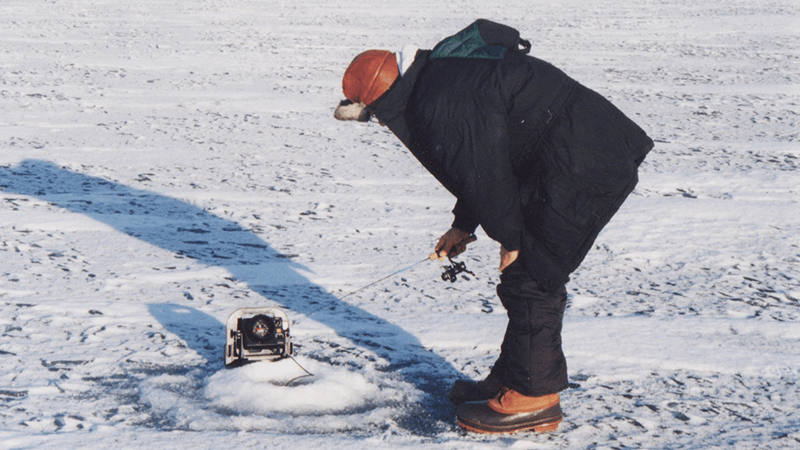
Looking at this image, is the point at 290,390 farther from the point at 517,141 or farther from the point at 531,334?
the point at 517,141

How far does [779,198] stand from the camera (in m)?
5.40

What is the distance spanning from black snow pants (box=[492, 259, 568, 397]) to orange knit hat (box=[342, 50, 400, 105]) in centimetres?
70

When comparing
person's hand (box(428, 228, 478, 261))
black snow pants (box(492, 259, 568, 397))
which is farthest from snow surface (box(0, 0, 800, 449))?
person's hand (box(428, 228, 478, 261))

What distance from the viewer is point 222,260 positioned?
4324mm

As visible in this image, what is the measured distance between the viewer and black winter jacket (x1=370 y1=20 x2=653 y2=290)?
7.70 feet

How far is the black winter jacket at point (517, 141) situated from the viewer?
2.35m

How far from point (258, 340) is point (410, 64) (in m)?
1.20

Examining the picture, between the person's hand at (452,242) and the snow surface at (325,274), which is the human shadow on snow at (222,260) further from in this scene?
the person's hand at (452,242)

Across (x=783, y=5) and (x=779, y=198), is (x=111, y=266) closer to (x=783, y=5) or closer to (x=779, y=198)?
(x=779, y=198)

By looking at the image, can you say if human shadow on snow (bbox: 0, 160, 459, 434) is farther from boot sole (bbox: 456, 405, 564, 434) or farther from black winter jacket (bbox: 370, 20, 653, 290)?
black winter jacket (bbox: 370, 20, 653, 290)

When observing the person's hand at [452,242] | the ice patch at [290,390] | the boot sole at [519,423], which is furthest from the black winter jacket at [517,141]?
the ice patch at [290,390]

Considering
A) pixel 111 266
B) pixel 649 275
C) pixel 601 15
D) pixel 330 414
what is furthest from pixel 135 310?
pixel 601 15

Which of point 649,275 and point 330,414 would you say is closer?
point 330,414

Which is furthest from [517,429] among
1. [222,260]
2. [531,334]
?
[222,260]
